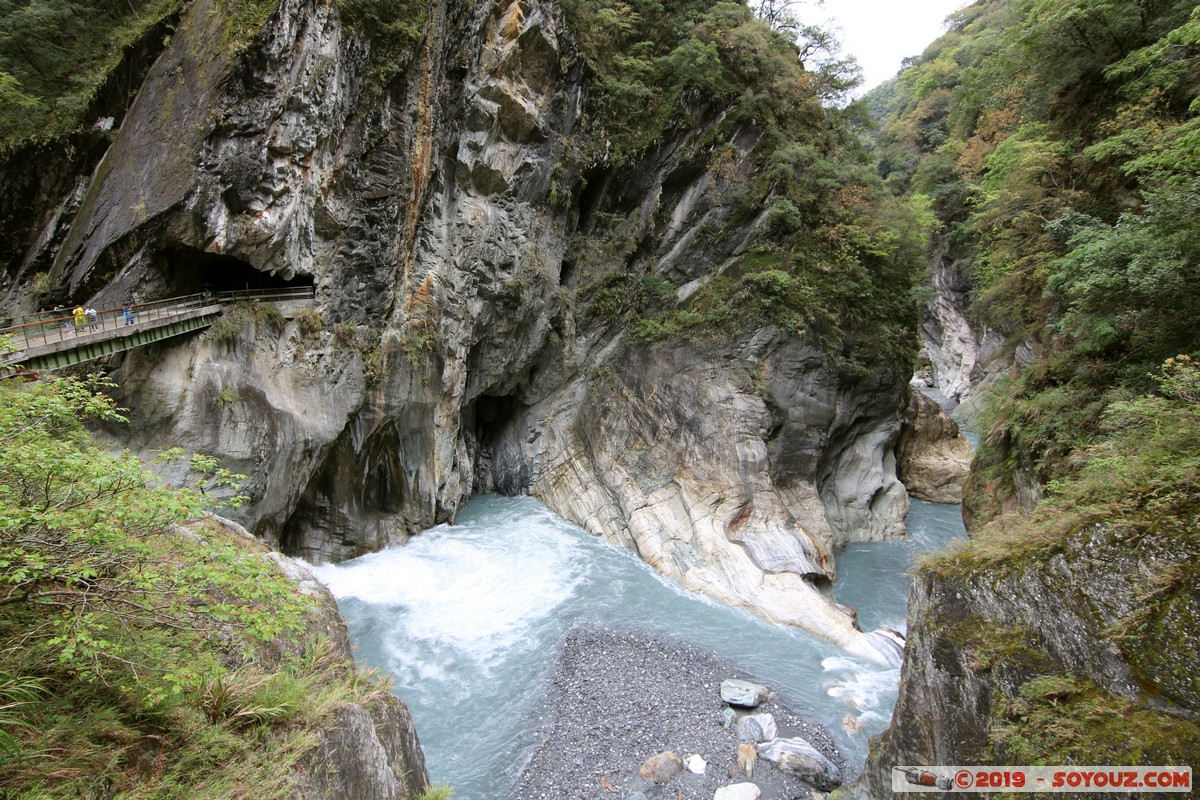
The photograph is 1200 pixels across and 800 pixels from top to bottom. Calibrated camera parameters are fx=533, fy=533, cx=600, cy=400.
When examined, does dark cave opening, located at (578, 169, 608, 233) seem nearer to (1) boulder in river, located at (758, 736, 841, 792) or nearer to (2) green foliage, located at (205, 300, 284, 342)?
(2) green foliage, located at (205, 300, 284, 342)

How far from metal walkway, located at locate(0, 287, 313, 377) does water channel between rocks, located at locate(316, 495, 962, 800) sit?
6.67m

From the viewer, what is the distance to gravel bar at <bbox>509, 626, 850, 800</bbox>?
25.1 ft

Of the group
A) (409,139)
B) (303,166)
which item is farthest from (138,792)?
(409,139)

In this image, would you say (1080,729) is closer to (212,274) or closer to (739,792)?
(739,792)

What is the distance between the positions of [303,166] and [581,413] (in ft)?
36.2

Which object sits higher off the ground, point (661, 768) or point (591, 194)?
point (591, 194)

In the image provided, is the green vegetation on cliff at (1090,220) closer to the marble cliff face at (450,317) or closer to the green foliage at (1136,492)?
the green foliage at (1136,492)

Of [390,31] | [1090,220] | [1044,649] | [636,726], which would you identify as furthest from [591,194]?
A: [1044,649]

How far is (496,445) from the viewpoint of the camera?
20859 millimetres

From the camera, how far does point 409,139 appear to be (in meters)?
13.9

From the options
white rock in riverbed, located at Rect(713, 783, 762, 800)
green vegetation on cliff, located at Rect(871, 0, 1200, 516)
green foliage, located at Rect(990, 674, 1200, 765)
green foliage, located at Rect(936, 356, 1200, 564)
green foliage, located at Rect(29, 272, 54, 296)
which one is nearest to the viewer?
green foliage, located at Rect(990, 674, 1200, 765)

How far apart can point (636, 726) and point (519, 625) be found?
12.5 ft

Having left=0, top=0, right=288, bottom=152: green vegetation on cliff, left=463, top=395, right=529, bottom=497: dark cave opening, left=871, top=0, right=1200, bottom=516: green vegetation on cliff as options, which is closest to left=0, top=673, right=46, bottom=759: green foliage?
left=0, top=0, right=288, bottom=152: green vegetation on cliff

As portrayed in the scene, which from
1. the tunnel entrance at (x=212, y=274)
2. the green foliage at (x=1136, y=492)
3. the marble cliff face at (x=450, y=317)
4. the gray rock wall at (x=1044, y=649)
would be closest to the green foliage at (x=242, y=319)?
the marble cliff face at (x=450, y=317)
